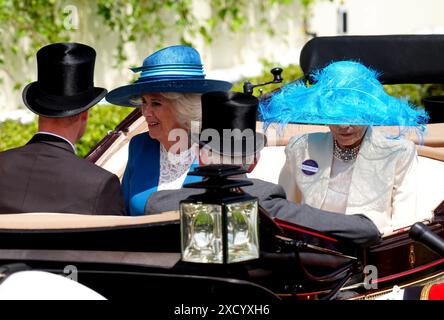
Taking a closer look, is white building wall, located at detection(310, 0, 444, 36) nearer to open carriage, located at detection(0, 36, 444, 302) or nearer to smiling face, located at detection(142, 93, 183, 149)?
smiling face, located at detection(142, 93, 183, 149)

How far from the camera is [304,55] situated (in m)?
5.34

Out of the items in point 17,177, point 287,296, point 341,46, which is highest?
point 341,46

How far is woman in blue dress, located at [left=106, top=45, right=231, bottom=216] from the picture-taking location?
13.1 feet

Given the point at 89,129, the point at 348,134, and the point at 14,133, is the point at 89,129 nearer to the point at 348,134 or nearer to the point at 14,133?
the point at 14,133

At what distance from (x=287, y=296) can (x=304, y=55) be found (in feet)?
7.70

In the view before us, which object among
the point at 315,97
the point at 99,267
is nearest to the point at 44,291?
the point at 99,267

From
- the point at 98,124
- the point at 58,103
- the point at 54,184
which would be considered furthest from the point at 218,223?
the point at 98,124

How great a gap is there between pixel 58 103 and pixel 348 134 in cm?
118

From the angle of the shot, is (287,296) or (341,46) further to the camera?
(341,46)

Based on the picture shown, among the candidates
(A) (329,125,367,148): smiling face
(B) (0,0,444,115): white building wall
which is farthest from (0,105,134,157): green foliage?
(A) (329,125,367,148): smiling face

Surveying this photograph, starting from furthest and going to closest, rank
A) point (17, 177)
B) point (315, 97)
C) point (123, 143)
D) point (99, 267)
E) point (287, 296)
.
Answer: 1. point (123, 143)
2. point (315, 97)
3. point (17, 177)
4. point (287, 296)
5. point (99, 267)

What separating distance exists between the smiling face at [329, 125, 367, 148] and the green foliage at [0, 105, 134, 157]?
3415 mm

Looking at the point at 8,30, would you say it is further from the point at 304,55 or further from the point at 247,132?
the point at 247,132

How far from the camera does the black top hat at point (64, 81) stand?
3799 mm
